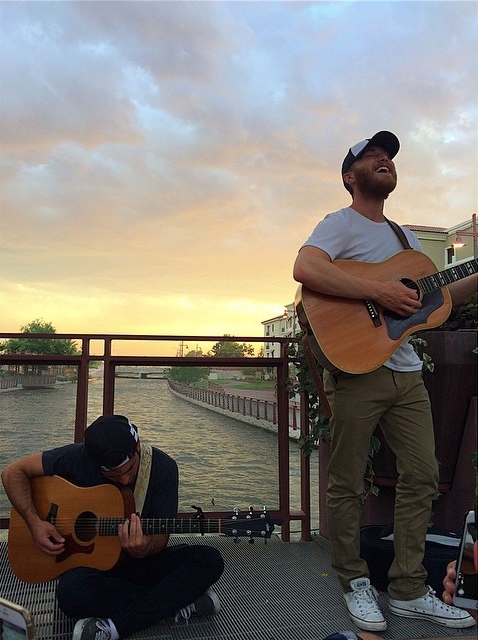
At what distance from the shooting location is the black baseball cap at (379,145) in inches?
80.0

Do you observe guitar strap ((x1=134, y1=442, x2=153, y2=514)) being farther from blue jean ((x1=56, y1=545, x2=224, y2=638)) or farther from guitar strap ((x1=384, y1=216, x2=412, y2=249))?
guitar strap ((x1=384, y1=216, x2=412, y2=249))

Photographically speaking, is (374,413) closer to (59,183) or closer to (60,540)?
(60,540)

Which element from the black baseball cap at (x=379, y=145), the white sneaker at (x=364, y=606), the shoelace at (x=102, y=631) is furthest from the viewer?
the black baseball cap at (x=379, y=145)

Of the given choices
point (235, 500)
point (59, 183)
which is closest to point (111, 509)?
point (235, 500)

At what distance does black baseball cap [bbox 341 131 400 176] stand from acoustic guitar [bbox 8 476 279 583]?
156 cm

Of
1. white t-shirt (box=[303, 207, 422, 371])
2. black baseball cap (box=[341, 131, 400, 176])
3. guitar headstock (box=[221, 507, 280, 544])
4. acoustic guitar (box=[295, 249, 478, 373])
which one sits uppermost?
black baseball cap (box=[341, 131, 400, 176])

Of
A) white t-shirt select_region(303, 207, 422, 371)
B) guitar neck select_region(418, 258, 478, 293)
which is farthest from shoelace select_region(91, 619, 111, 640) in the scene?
guitar neck select_region(418, 258, 478, 293)

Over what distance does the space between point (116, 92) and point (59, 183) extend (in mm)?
1137

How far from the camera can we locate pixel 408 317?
6.34 ft

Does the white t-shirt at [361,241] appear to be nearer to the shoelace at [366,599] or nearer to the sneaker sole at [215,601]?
the shoelace at [366,599]

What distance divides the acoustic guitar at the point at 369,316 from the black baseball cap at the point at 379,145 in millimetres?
437

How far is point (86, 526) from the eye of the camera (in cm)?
186

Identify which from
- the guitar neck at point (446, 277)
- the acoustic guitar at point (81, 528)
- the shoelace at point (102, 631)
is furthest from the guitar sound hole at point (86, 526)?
the guitar neck at point (446, 277)

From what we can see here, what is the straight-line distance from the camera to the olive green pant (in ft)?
6.25
